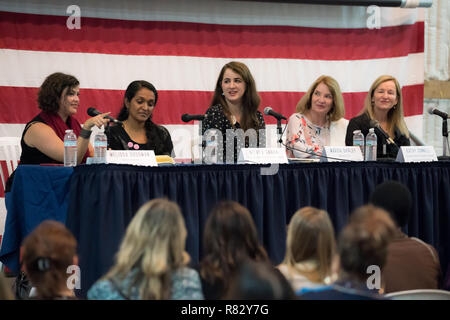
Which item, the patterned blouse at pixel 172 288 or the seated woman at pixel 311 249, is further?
the seated woman at pixel 311 249

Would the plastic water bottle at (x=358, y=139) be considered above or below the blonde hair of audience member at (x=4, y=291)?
above

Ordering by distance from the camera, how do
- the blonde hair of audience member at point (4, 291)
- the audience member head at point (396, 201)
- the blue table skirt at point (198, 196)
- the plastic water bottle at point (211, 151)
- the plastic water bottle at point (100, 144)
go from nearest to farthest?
the blonde hair of audience member at point (4, 291) → the audience member head at point (396, 201) → the blue table skirt at point (198, 196) → the plastic water bottle at point (100, 144) → the plastic water bottle at point (211, 151)

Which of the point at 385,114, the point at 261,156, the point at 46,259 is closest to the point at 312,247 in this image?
the point at 46,259

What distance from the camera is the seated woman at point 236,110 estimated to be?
4082 mm

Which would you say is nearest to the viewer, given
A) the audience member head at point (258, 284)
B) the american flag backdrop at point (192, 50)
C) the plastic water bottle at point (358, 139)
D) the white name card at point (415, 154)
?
the audience member head at point (258, 284)

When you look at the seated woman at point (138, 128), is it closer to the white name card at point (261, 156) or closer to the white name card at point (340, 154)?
the white name card at point (261, 156)

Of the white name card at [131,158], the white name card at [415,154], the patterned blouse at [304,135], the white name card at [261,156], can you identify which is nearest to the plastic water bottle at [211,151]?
the white name card at [261,156]

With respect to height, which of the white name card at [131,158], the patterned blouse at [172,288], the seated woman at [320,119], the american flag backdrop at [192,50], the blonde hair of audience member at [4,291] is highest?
the american flag backdrop at [192,50]

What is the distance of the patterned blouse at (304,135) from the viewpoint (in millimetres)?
4246

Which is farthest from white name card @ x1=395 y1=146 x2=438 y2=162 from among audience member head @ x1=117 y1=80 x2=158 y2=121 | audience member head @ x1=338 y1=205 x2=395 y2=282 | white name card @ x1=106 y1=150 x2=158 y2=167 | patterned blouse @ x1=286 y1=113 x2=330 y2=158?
audience member head @ x1=338 y1=205 x2=395 y2=282

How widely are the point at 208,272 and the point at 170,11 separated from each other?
3.63 meters

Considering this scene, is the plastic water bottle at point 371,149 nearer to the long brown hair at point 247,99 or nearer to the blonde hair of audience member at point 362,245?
the long brown hair at point 247,99

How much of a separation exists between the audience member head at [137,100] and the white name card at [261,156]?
35.6 inches

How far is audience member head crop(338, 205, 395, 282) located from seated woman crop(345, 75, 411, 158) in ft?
8.38
